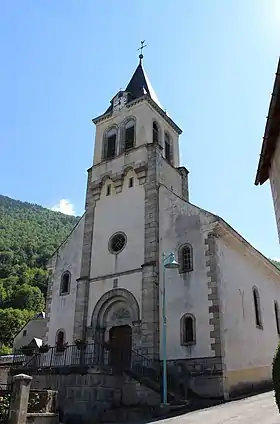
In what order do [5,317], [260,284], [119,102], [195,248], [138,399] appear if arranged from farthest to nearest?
[5,317] → [119,102] → [260,284] → [195,248] → [138,399]

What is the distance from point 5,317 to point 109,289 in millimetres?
62761

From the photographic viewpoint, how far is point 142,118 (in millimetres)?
26594

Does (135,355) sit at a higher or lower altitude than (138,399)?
higher

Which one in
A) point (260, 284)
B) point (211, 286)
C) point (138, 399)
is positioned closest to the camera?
point (138, 399)

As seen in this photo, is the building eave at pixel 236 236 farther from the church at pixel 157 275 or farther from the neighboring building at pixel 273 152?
the neighboring building at pixel 273 152

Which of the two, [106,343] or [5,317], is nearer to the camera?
[106,343]

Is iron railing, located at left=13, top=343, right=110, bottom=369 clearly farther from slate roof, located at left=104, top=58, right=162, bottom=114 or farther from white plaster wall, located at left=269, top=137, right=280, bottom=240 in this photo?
slate roof, located at left=104, top=58, right=162, bottom=114

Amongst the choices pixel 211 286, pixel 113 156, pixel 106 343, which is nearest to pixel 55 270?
pixel 106 343

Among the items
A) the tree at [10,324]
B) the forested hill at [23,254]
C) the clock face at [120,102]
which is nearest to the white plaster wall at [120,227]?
the clock face at [120,102]

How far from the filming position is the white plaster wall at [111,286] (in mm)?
20750

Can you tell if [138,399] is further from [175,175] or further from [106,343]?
[175,175]

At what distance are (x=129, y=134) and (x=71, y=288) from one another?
11121 mm

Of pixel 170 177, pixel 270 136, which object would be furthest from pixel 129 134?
pixel 270 136

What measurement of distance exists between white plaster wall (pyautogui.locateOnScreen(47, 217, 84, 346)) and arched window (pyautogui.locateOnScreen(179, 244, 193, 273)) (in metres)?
6.93
